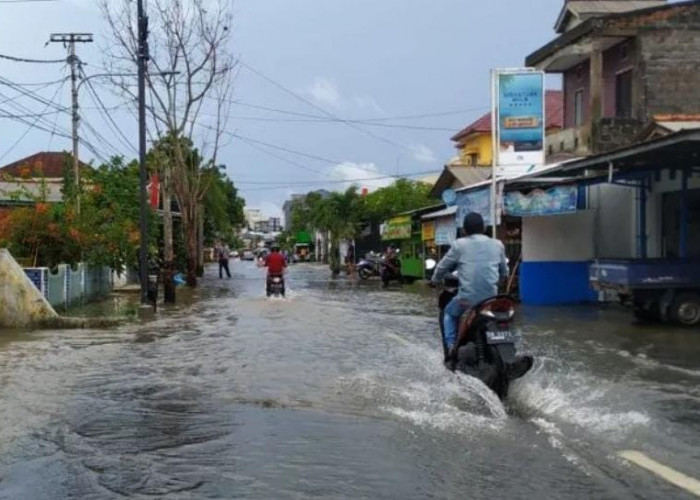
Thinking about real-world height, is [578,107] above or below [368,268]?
above

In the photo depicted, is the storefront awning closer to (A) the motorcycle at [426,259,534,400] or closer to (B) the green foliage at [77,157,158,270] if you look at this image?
(B) the green foliage at [77,157,158,270]

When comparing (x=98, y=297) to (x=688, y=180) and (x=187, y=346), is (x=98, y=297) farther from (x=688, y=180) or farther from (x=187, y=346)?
(x=688, y=180)

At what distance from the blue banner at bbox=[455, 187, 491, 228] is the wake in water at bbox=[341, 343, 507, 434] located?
1192 cm

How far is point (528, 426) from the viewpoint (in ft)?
24.5

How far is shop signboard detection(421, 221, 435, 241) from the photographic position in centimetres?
3472

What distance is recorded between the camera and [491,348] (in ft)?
26.4

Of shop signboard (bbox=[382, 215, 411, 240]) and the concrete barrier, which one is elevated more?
shop signboard (bbox=[382, 215, 411, 240])

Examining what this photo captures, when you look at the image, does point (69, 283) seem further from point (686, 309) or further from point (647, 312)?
point (686, 309)

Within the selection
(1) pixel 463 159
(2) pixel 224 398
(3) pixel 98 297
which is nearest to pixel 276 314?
(3) pixel 98 297

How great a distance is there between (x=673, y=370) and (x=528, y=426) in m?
→ 4.09

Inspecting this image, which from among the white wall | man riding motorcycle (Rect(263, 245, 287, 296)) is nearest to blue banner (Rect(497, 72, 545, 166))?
the white wall

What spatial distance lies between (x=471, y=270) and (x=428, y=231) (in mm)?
26979

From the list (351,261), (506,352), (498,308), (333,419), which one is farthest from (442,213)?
(333,419)

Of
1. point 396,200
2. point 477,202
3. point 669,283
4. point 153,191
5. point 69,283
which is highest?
point 396,200
